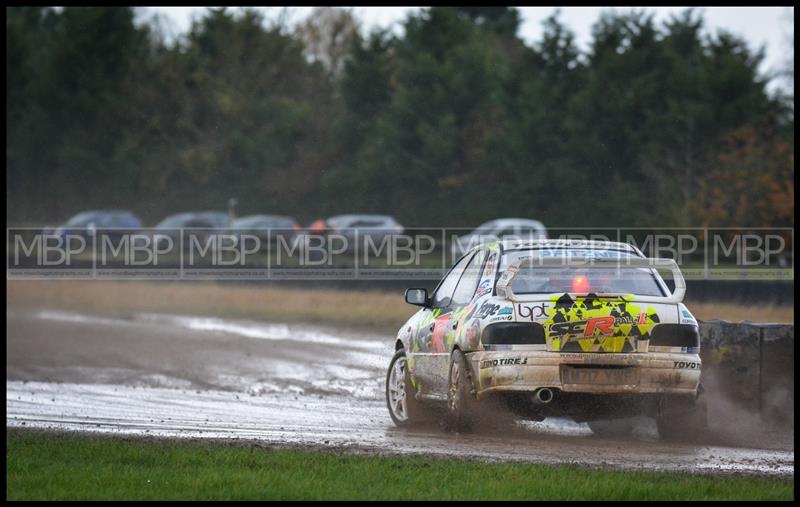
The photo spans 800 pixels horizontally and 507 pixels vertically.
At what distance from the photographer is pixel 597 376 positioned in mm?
9703

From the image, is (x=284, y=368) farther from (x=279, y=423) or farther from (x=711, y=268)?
(x=711, y=268)

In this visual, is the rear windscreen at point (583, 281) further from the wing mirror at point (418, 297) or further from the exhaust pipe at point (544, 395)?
the wing mirror at point (418, 297)

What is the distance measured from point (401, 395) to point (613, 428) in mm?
1885

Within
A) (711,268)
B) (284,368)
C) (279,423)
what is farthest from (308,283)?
(279,423)

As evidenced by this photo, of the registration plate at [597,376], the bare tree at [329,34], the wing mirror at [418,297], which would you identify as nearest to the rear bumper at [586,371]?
the registration plate at [597,376]

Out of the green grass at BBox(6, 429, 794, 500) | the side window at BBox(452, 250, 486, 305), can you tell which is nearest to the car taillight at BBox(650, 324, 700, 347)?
the side window at BBox(452, 250, 486, 305)

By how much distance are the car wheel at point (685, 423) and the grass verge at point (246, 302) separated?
409 inches

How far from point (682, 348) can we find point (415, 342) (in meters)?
2.45

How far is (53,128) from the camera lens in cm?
6706

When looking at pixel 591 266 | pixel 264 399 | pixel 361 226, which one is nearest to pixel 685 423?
pixel 591 266

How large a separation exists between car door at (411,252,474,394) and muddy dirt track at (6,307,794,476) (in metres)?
0.42

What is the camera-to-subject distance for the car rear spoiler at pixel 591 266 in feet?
32.7

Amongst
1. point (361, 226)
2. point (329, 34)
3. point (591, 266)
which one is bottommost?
point (591, 266)

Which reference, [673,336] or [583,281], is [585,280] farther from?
[673,336]
